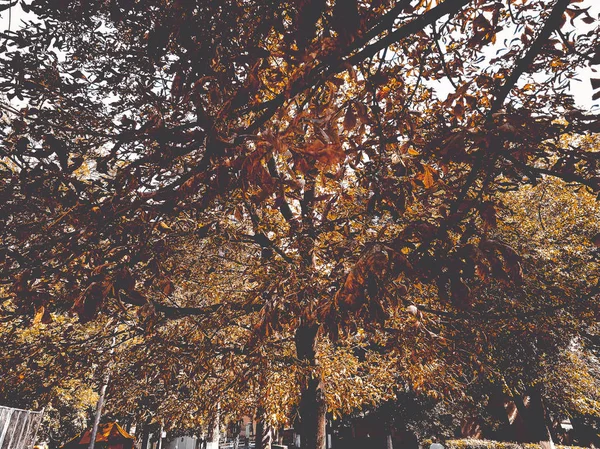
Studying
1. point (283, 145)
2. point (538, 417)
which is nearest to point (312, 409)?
point (283, 145)

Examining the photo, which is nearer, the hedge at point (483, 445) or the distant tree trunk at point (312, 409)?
the distant tree trunk at point (312, 409)

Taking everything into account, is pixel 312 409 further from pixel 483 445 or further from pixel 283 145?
pixel 483 445

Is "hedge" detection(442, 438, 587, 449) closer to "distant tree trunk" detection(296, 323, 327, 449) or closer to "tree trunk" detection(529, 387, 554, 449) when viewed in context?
"tree trunk" detection(529, 387, 554, 449)

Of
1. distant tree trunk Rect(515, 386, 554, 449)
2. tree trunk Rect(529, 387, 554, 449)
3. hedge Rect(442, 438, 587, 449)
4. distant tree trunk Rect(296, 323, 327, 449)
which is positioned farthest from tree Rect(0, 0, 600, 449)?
hedge Rect(442, 438, 587, 449)

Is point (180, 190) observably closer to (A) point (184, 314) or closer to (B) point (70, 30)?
(B) point (70, 30)

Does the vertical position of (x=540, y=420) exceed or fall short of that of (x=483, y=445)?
it exceeds it

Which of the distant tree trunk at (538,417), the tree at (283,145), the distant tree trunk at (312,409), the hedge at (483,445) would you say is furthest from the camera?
the hedge at (483,445)

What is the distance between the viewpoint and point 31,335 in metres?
14.6

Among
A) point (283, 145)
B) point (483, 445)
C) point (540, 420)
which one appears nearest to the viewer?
point (283, 145)

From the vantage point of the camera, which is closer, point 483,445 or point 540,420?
point 540,420

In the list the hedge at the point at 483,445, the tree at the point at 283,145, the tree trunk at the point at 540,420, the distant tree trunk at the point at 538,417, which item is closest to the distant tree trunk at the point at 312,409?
the tree at the point at 283,145

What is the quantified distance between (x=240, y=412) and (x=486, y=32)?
26.0ft

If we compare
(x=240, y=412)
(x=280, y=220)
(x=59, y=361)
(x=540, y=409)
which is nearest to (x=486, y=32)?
(x=280, y=220)

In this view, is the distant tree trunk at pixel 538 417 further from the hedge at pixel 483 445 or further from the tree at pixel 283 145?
the tree at pixel 283 145
